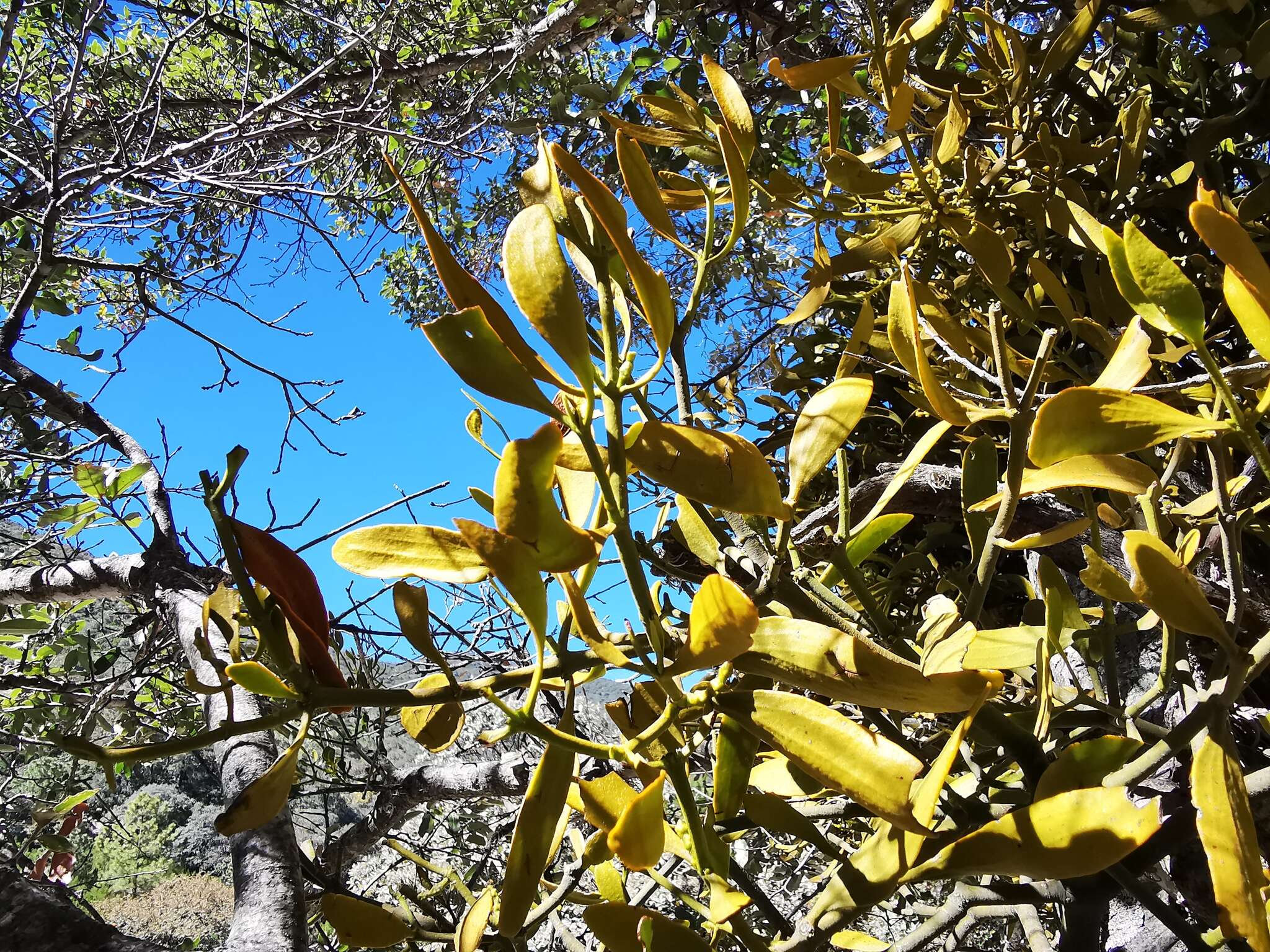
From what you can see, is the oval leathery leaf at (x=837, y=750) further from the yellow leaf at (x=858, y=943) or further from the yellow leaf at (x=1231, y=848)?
the yellow leaf at (x=858, y=943)

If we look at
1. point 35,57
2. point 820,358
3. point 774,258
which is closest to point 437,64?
point 774,258

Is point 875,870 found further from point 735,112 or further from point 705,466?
point 735,112

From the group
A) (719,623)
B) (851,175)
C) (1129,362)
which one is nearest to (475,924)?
(719,623)

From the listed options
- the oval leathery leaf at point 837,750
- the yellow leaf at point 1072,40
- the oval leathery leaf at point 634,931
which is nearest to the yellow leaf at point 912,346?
the oval leathery leaf at point 837,750

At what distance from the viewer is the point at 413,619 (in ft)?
0.94

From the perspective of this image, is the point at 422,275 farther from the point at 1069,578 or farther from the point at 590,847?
the point at 590,847

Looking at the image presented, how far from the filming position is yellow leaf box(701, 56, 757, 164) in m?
0.32

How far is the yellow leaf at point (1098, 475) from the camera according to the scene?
0.92 feet

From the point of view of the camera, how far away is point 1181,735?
29 cm

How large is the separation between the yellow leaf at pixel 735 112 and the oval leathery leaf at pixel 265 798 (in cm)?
26

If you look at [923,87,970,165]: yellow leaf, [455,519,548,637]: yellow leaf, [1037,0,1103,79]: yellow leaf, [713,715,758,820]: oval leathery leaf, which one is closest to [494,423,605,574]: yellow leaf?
[455,519,548,637]: yellow leaf

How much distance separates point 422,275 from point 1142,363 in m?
2.83

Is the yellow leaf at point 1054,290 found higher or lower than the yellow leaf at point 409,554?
higher

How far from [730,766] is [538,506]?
151 millimetres
